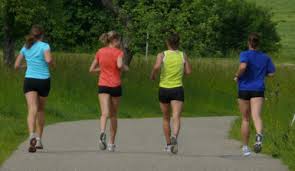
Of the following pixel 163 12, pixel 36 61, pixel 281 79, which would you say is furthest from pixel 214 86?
pixel 36 61

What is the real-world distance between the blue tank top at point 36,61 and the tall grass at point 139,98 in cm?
108

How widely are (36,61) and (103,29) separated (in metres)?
29.3

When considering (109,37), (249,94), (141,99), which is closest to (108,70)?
(109,37)

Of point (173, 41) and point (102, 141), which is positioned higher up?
point (173, 41)

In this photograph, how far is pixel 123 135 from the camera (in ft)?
60.1

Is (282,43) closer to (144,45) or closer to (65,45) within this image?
(65,45)

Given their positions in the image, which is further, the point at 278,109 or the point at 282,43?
the point at 282,43

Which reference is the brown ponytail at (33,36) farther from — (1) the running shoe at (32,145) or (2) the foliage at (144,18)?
(2) the foliage at (144,18)

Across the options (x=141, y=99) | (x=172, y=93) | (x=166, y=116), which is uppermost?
(x=172, y=93)

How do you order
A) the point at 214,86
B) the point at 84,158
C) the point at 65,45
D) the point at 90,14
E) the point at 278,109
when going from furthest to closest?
the point at 65,45 < the point at 90,14 < the point at 214,86 < the point at 278,109 < the point at 84,158

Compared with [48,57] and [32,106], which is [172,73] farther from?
[32,106]

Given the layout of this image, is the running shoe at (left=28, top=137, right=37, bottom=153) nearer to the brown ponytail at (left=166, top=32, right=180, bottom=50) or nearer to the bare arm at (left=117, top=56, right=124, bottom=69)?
the bare arm at (left=117, top=56, right=124, bottom=69)

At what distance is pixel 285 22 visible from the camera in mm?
111500

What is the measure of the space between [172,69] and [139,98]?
573 inches
